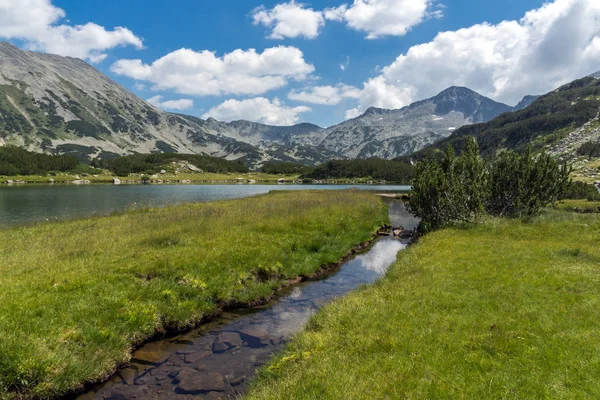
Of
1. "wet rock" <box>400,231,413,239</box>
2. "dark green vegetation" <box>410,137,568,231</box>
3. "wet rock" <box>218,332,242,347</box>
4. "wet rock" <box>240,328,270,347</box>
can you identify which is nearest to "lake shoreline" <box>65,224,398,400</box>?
"wet rock" <box>218,332,242,347</box>

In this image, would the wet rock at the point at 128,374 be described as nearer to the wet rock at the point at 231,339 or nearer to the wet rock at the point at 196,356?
the wet rock at the point at 196,356

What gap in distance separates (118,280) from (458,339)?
15878 millimetres

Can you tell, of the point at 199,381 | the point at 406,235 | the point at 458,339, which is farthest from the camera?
the point at 406,235

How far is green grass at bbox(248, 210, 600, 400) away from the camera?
28.7 ft

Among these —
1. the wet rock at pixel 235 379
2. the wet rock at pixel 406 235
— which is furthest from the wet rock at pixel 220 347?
the wet rock at pixel 406 235

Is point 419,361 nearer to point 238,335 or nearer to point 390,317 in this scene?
point 390,317

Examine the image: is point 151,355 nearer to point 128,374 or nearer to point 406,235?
point 128,374

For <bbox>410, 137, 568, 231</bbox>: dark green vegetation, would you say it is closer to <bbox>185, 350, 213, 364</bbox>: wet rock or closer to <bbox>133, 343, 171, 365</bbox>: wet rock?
<bbox>185, 350, 213, 364</bbox>: wet rock

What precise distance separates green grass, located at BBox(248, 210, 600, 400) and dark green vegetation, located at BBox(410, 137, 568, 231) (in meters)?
18.0

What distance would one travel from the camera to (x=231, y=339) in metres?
15.2

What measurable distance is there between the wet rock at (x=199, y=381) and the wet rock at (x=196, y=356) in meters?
0.65

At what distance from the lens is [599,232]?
2970cm

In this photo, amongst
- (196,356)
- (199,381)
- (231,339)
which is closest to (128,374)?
(196,356)

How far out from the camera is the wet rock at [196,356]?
44.0ft
